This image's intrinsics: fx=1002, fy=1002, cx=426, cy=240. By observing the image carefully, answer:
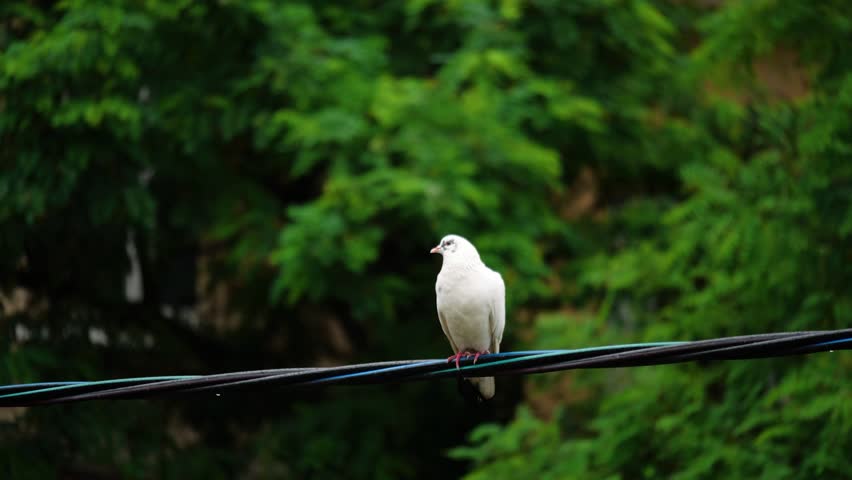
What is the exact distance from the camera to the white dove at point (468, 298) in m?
4.61

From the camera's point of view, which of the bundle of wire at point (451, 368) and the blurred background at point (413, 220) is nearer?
the bundle of wire at point (451, 368)

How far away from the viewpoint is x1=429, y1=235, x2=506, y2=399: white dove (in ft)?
15.1

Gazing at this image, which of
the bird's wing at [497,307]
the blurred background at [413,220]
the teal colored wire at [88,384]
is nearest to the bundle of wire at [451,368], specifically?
the teal colored wire at [88,384]

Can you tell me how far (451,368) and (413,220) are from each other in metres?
4.14

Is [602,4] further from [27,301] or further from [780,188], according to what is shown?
[27,301]

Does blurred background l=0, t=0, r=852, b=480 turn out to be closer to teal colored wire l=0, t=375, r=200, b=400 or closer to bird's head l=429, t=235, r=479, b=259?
bird's head l=429, t=235, r=479, b=259

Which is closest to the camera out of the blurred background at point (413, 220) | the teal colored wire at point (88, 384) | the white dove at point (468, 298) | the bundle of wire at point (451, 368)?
the bundle of wire at point (451, 368)

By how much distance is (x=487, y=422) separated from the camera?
9.25 meters

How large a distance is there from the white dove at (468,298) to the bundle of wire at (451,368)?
1.00 meters

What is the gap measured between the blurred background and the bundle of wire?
2677mm

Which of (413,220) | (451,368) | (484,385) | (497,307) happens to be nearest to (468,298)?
(497,307)

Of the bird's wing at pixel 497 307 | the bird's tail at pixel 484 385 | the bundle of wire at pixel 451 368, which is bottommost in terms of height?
the bird's tail at pixel 484 385

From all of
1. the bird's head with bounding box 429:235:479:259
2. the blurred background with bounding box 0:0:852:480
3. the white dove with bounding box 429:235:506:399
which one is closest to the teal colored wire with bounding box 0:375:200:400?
the white dove with bounding box 429:235:506:399

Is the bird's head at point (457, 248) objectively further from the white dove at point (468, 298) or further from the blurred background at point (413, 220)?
the blurred background at point (413, 220)
